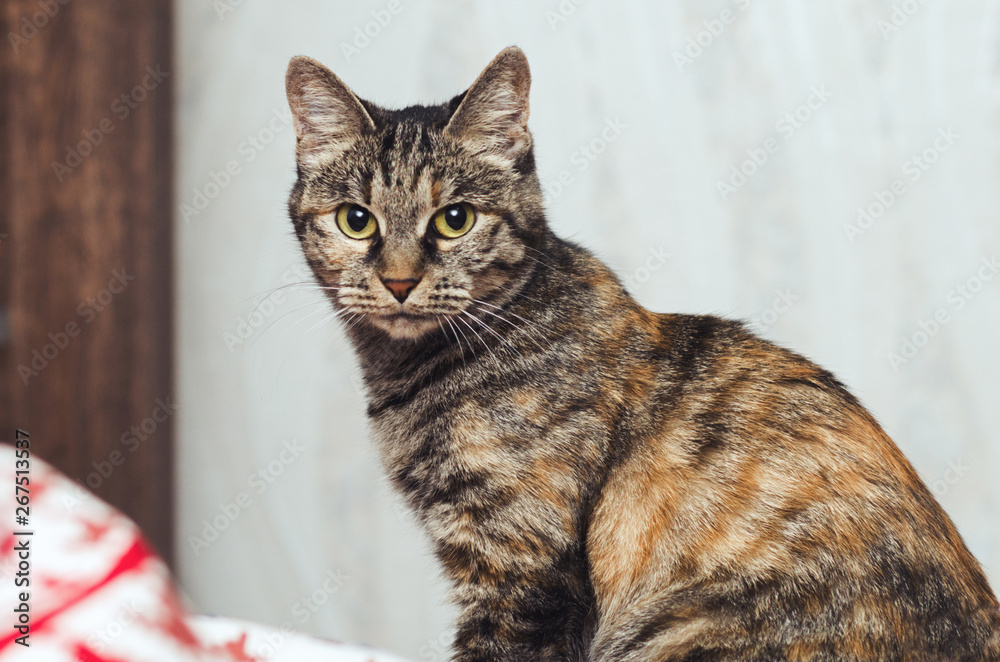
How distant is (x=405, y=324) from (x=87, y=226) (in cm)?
130

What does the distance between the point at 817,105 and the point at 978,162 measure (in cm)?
35

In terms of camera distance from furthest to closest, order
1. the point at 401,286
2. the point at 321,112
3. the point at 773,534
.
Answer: the point at 321,112 < the point at 401,286 < the point at 773,534

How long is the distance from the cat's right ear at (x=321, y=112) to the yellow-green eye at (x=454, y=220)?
0.60 ft

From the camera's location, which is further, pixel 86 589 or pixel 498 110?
pixel 498 110

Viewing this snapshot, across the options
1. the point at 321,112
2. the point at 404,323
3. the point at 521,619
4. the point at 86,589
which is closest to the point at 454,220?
the point at 404,323

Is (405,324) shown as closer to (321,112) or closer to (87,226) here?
(321,112)

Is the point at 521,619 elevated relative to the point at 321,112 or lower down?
lower down

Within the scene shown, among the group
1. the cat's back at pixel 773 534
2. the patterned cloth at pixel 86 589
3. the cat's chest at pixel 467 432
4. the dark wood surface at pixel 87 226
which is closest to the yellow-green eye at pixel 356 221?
the cat's chest at pixel 467 432

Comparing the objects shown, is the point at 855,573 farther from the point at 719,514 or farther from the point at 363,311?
the point at 363,311

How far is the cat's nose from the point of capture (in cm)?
111

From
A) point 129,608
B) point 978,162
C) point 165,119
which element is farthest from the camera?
point 165,119

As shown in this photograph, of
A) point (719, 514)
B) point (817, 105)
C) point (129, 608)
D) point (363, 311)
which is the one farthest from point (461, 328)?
point (817, 105)

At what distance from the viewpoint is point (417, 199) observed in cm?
115

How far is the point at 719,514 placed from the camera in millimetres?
1041
